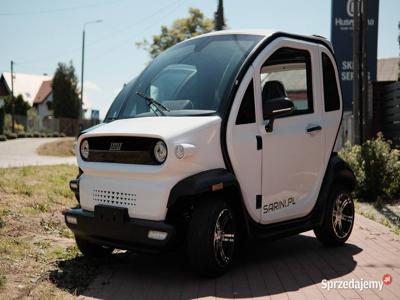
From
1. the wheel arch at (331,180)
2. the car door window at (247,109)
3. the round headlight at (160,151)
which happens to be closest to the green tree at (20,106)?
the wheel arch at (331,180)

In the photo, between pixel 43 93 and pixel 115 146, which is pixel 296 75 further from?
pixel 43 93

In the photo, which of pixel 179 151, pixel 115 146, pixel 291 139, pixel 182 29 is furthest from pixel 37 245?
pixel 182 29

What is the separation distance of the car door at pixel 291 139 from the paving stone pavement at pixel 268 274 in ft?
1.76

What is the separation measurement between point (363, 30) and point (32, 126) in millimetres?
50680

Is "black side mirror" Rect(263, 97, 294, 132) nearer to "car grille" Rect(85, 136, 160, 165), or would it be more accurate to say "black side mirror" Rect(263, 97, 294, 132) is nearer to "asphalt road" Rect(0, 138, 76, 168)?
"car grille" Rect(85, 136, 160, 165)

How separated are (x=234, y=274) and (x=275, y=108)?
1.64 meters

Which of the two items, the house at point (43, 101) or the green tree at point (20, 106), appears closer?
the green tree at point (20, 106)

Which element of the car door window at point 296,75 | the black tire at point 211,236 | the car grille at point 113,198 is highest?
the car door window at point 296,75

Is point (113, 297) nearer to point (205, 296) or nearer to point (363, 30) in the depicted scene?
point (205, 296)

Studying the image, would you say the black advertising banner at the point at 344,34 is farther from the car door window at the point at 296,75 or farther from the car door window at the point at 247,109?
the car door window at the point at 247,109

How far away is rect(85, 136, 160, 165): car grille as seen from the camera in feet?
15.3

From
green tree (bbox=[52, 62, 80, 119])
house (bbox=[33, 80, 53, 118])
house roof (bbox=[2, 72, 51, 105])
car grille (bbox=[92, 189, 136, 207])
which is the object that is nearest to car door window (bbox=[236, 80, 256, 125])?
car grille (bbox=[92, 189, 136, 207])

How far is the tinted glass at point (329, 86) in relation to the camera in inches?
245

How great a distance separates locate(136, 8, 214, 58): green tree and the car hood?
4251 cm
